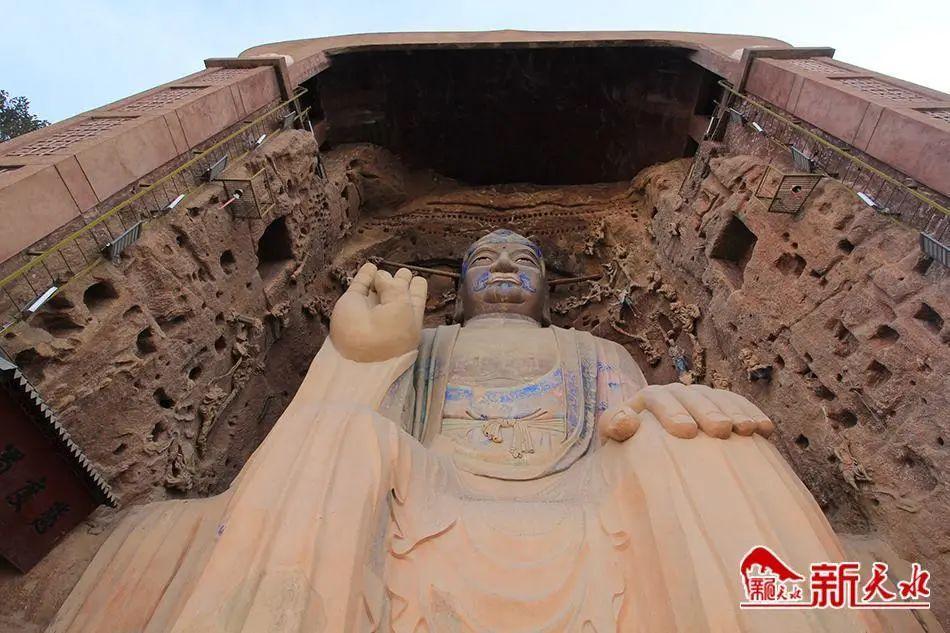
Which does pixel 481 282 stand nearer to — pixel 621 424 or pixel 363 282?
pixel 363 282

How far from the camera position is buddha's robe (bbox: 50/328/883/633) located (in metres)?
2.12

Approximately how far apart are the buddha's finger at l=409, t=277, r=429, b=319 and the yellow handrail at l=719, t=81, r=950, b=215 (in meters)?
3.29

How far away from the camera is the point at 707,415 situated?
280 cm

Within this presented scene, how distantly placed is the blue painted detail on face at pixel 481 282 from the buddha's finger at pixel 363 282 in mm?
1561

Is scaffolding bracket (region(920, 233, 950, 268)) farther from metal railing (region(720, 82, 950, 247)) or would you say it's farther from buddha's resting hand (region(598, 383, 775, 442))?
buddha's resting hand (region(598, 383, 775, 442))

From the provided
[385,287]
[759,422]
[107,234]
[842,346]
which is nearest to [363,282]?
[385,287]

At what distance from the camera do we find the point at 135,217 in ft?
13.6

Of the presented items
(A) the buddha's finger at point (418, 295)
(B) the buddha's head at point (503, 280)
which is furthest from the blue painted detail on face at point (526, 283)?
(A) the buddha's finger at point (418, 295)

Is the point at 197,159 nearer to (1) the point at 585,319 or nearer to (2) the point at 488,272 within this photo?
(2) the point at 488,272

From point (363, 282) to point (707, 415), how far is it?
104 inches

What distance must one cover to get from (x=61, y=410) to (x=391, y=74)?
5956mm

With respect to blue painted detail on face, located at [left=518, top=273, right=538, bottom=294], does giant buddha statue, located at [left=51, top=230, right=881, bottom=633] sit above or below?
above

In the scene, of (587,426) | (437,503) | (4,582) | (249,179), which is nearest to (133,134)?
(249,179)

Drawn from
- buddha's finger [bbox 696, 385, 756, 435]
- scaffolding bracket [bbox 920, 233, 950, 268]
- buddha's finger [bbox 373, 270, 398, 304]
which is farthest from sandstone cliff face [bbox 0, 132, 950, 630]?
buddha's finger [bbox 373, 270, 398, 304]
